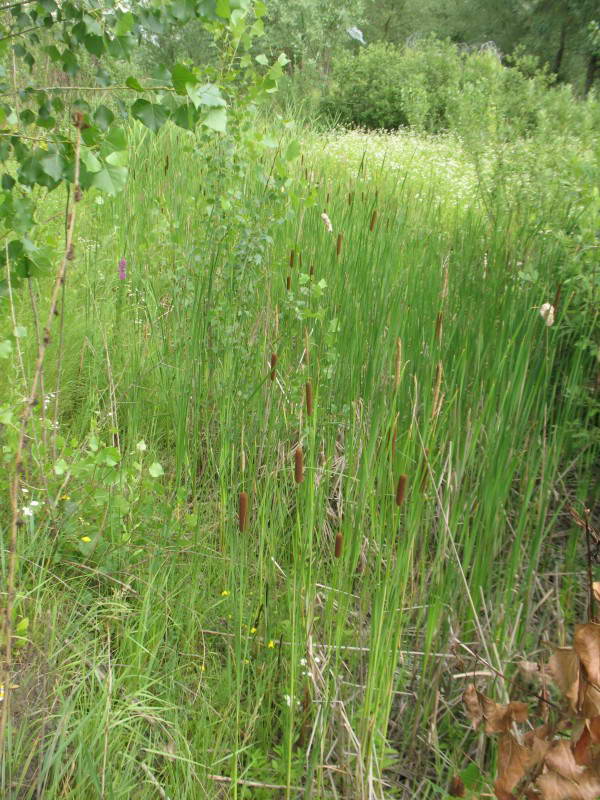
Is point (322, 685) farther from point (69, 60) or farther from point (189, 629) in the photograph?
point (69, 60)

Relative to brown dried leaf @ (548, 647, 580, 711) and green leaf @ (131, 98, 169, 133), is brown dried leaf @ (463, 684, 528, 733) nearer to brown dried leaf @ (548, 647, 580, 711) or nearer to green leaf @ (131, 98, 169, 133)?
brown dried leaf @ (548, 647, 580, 711)

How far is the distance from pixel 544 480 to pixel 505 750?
84cm

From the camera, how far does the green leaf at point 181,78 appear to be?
49.1 inches

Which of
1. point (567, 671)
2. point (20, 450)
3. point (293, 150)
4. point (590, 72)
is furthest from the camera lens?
point (590, 72)

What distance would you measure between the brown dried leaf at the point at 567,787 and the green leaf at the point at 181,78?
125 cm

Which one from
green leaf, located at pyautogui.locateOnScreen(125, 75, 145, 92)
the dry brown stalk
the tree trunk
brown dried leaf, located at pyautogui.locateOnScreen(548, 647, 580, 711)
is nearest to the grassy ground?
the dry brown stalk

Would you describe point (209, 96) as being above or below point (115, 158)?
above

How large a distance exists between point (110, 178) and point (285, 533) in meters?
1.11

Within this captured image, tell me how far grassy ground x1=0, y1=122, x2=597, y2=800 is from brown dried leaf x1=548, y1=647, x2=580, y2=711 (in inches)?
15.3

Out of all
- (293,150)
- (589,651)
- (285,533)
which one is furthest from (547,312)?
(589,651)

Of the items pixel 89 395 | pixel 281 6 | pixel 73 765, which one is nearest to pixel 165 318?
pixel 89 395

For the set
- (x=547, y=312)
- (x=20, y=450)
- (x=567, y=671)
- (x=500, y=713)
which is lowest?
(x=500, y=713)

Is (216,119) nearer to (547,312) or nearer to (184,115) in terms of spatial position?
(184,115)

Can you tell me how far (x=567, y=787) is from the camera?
3.26 feet
